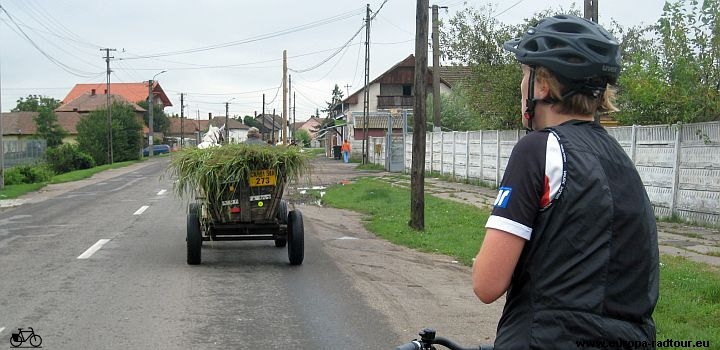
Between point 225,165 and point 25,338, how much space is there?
4118 mm

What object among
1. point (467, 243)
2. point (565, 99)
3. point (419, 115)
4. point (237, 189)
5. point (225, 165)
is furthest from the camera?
point (419, 115)

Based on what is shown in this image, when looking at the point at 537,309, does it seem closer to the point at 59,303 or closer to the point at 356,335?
the point at 356,335

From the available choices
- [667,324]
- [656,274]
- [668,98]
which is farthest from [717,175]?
[656,274]

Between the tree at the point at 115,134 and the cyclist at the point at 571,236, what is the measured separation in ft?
221

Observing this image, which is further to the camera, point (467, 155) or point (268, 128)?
point (268, 128)

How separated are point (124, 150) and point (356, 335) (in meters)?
67.3

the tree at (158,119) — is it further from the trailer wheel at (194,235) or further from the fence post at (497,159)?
the trailer wheel at (194,235)

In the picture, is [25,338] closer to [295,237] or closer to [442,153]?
[295,237]

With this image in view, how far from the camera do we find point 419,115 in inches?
614

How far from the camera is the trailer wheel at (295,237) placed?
11.1 metres

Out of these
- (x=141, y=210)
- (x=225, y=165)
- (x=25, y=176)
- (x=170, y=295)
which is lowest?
(x=25, y=176)

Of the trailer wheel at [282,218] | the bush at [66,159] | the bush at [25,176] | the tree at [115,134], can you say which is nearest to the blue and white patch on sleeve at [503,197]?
the trailer wheel at [282,218]

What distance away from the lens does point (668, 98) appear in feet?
48.6

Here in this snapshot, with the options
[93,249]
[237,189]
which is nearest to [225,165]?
[237,189]
